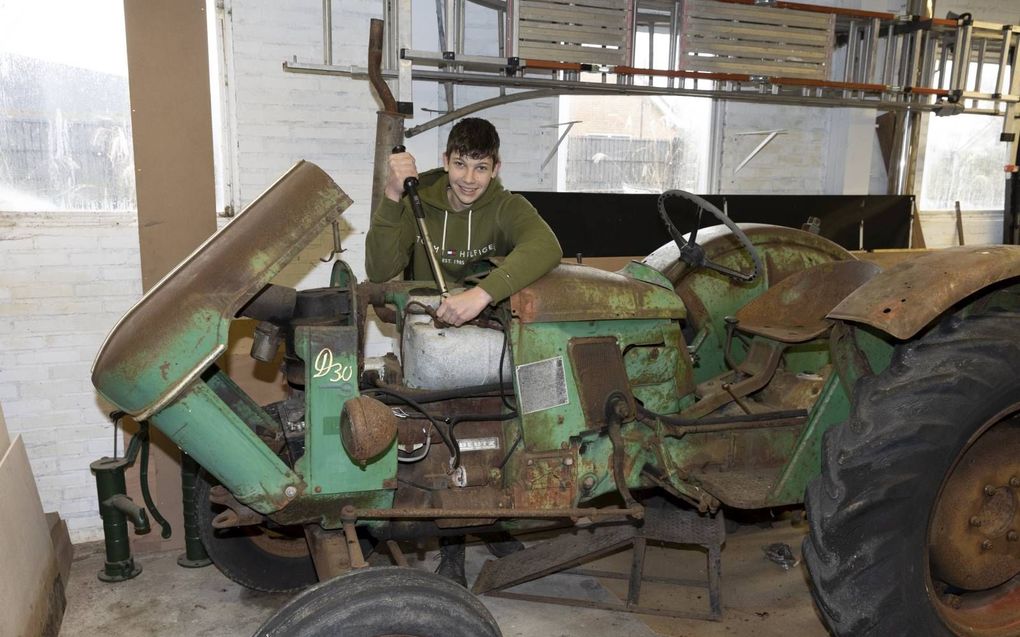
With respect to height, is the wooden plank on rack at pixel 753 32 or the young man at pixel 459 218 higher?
the wooden plank on rack at pixel 753 32

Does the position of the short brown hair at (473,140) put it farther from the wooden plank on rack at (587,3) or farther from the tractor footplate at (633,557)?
the wooden plank on rack at (587,3)

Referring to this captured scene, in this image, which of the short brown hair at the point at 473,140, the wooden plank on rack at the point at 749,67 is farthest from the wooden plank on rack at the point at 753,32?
the short brown hair at the point at 473,140

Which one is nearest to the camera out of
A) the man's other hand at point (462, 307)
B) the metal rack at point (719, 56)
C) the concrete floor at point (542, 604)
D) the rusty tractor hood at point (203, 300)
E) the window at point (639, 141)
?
the rusty tractor hood at point (203, 300)

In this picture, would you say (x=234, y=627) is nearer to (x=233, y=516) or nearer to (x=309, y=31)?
(x=233, y=516)

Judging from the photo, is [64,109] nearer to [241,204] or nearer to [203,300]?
[241,204]

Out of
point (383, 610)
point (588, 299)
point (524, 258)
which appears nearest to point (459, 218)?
point (524, 258)

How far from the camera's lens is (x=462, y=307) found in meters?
2.15

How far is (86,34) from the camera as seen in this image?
11.1 feet

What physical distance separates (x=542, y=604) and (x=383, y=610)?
129cm

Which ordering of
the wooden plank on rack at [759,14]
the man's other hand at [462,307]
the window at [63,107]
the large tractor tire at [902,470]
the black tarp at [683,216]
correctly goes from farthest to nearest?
1. the wooden plank on rack at [759,14]
2. the black tarp at [683,216]
3. the window at [63,107]
4. the man's other hand at [462,307]
5. the large tractor tire at [902,470]

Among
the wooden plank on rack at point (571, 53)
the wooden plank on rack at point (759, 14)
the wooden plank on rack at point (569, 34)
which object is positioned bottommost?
the wooden plank on rack at point (571, 53)

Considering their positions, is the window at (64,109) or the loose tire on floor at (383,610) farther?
the window at (64,109)

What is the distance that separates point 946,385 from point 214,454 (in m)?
1.85

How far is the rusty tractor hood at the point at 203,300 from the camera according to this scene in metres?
1.82
